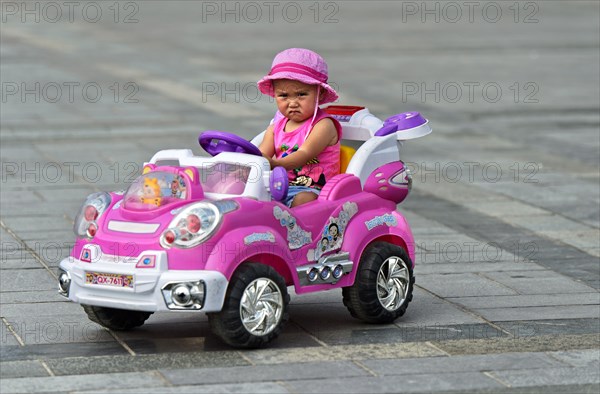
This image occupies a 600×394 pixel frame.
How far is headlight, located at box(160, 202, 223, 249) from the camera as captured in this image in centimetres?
741

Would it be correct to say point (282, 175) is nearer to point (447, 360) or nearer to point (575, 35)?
point (447, 360)

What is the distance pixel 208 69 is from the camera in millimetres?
23797

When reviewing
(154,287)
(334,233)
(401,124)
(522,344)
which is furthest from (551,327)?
(154,287)

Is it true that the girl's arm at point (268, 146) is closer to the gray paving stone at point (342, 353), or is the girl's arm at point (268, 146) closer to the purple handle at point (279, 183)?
the purple handle at point (279, 183)

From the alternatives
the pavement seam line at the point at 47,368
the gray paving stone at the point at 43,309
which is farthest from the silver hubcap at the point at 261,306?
the gray paving stone at the point at 43,309

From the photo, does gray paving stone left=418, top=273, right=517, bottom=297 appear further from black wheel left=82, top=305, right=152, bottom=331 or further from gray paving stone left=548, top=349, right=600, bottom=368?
black wheel left=82, top=305, right=152, bottom=331

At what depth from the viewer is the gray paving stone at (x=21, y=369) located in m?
7.10

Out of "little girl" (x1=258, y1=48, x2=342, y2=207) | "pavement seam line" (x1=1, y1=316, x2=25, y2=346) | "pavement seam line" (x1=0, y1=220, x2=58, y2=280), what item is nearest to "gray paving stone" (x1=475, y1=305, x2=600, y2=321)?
"little girl" (x1=258, y1=48, x2=342, y2=207)

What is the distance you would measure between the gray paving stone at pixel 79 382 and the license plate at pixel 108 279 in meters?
0.57

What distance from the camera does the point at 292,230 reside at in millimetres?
7867

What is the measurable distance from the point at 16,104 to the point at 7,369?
1290 centimetres

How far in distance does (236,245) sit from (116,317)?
111 cm

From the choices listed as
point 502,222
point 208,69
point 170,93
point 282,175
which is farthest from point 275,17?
point 282,175

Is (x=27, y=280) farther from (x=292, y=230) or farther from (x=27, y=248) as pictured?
(x=292, y=230)
